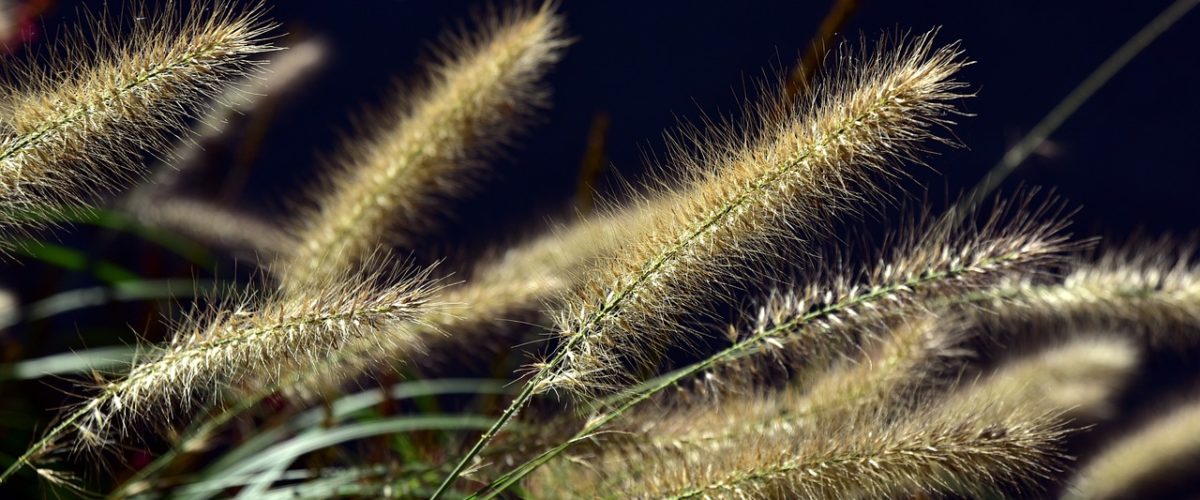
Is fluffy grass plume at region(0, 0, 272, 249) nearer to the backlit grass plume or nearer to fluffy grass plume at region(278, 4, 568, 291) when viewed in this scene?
the backlit grass plume

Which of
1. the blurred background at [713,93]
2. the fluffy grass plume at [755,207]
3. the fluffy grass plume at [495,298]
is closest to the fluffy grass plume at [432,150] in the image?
the fluffy grass plume at [495,298]

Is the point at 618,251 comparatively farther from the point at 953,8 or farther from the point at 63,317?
the point at 63,317

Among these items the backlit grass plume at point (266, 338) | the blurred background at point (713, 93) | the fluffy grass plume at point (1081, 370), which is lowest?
the backlit grass plume at point (266, 338)

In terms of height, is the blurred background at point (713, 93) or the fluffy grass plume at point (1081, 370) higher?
the blurred background at point (713, 93)

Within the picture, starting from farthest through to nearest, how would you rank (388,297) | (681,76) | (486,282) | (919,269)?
(681,76) < (486,282) < (919,269) < (388,297)

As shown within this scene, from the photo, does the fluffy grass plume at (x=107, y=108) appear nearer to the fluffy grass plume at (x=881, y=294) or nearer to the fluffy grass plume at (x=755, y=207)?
the fluffy grass plume at (x=755, y=207)

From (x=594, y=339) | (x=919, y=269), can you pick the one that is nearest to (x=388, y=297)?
(x=594, y=339)
